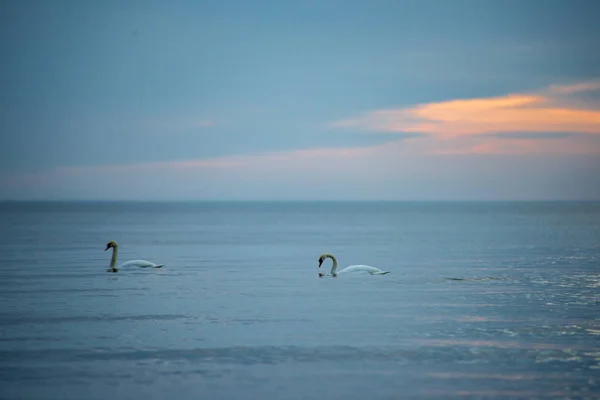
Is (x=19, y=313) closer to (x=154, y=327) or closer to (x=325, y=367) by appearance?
(x=154, y=327)

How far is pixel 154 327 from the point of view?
20781 millimetres

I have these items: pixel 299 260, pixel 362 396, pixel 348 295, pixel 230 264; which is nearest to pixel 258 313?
pixel 348 295

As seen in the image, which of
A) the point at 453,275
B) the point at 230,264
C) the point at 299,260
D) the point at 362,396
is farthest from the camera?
the point at 299,260

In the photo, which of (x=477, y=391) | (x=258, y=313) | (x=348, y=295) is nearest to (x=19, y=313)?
→ (x=258, y=313)

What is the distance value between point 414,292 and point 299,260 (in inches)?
647

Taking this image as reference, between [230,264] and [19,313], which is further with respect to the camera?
[230,264]

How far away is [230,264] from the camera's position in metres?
41.0

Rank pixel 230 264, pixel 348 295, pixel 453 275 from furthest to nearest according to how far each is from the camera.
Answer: pixel 230 264, pixel 453 275, pixel 348 295

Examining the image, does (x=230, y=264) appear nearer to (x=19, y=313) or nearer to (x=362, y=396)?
(x=19, y=313)

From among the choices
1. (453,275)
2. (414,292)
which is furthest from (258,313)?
(453,275)

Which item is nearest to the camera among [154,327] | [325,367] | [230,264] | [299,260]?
[325,367]

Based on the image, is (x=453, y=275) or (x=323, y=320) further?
(x=453, y=275)

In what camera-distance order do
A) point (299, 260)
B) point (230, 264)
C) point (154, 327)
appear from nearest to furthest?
point (154, 327) → point (230, 264) → point (299, 260)

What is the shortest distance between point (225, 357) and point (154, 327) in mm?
4150
